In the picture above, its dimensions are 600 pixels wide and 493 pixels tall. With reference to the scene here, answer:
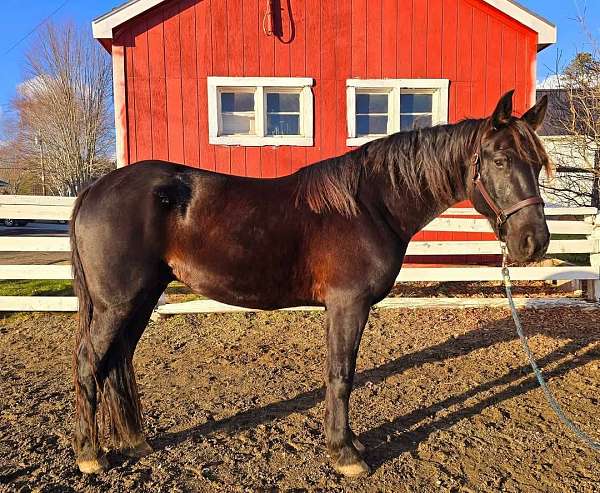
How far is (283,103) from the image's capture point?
684 cm

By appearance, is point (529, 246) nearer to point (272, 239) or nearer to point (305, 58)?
point (272, 239)

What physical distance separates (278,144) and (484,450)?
17.2 feet

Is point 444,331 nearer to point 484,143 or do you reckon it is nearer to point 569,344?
point 569,344

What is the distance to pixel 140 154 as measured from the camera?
21.6 ft

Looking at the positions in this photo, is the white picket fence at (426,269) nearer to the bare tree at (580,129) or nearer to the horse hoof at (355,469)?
the bare tree at (580,129)

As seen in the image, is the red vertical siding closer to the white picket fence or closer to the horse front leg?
the white picket fence

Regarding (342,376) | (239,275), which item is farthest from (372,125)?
(342,376)

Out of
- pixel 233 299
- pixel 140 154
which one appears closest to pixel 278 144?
pixel 140 154

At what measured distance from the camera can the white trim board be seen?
6098 mm

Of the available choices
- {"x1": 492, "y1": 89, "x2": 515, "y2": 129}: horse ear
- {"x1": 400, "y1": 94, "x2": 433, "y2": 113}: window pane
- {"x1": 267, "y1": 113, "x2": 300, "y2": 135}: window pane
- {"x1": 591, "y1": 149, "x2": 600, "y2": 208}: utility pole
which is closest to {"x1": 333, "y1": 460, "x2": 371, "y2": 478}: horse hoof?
{"x1": 492, "y1": 89, "x2": 515, "y2": 129}: horse ear

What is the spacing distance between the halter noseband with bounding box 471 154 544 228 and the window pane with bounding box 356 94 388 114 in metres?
4.88

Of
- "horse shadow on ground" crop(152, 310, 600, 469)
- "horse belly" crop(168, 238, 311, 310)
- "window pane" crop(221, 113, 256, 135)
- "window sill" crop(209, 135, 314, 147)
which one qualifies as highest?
"window pane" crop(221, 113, 256, 135)

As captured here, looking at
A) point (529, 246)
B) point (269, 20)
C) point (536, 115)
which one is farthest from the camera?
point (269, 20)

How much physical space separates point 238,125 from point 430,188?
4.89m
